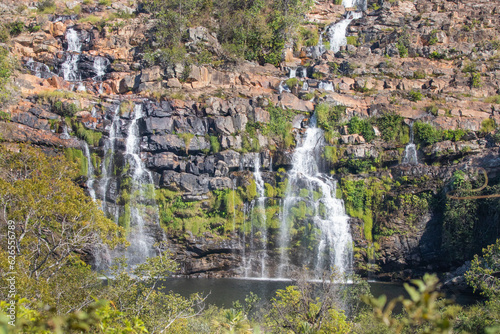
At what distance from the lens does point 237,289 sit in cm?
2977

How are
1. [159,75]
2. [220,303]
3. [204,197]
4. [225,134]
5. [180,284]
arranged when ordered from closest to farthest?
[220,303] < [180,284] < [204,197] < [225,134] < [159,75]

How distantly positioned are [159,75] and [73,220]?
31236 millimetres

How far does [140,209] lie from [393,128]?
25524mm

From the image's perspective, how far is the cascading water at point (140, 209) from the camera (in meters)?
34.5

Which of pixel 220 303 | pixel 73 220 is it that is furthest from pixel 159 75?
pixel 73 220

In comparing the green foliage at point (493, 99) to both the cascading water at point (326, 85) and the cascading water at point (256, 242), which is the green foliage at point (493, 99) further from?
the cascading water at point (256, 242)

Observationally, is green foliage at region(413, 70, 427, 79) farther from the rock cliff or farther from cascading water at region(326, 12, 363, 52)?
cascading water at region(326, 12, 363, 52)

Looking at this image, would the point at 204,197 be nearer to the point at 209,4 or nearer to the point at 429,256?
the point at 429,256

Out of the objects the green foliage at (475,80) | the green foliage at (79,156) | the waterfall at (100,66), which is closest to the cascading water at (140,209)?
the green foliage at (79,156)

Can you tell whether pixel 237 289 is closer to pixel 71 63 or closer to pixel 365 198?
pixel 365 198

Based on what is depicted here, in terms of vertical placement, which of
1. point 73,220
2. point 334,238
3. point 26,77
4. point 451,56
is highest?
point 451,56

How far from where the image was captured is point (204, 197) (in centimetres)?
3572

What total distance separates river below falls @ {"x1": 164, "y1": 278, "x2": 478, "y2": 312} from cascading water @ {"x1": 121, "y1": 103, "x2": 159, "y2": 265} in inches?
158

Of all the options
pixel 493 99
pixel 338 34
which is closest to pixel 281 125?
pixel 493 99
